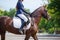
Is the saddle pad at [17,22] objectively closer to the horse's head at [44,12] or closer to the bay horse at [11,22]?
the bay horse at [11,22]

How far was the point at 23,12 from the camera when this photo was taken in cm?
→ 1444

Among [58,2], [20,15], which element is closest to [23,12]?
[20,15]

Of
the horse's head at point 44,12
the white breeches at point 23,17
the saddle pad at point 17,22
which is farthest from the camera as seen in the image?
the horse's head at point 44,12

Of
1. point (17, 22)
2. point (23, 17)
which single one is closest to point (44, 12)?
point (23, 17)

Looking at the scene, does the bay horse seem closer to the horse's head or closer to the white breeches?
the horse's head

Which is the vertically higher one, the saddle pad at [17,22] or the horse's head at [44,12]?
the horse's head at [44,12]

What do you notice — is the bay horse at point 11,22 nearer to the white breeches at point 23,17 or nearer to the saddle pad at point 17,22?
the saddle pad at point 17,22

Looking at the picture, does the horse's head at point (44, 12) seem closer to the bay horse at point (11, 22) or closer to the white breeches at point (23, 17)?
the bay horse at point (11, 22)

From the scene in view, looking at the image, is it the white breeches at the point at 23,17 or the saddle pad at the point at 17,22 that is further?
the saddle pad at the point at 17,22

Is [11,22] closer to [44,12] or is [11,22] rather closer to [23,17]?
[23,17]

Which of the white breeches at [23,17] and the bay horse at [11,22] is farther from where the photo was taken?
the bay horse at [11,22]

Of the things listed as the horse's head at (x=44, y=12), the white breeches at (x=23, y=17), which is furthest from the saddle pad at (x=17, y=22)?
the horse's head at (x=44, y=12)

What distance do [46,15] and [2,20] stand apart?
2571 mm

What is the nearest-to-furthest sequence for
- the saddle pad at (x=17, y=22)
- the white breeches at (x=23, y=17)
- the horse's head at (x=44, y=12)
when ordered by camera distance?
the white breeches at (x=23, y=17) < the saddle pad at (x=17, y=22) < the horse's head at (x=44, y=12)
